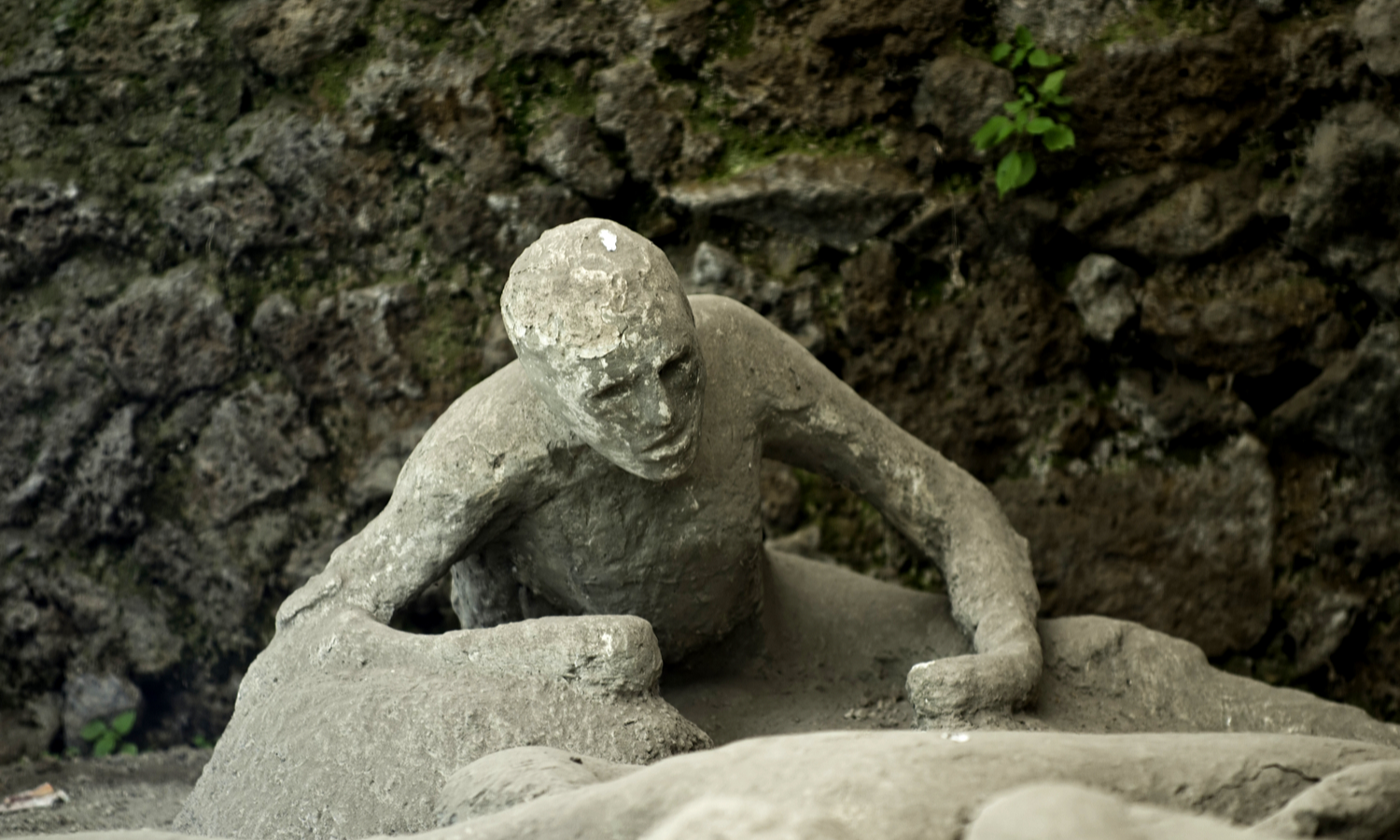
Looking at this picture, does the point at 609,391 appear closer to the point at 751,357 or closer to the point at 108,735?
the point at 751,357

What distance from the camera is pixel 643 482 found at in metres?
1.88

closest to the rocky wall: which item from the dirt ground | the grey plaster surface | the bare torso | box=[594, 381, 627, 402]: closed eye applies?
the dirt ground

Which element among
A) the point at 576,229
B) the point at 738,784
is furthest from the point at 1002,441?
the point at 738,784

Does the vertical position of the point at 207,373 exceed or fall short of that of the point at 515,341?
it falls short

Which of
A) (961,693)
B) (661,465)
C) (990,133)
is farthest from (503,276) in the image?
(961,693)

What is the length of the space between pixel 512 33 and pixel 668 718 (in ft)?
5.62

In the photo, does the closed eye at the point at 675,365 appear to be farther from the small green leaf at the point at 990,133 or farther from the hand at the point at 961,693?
the small green leaf at the point at 990,133

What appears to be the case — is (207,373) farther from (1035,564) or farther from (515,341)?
(1035,564)

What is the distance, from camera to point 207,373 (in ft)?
9.64

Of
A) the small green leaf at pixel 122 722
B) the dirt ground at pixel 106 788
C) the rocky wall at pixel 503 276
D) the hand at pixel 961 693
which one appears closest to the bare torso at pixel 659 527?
the hand at pixel 961 693

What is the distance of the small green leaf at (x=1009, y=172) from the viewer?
2789 millimetres

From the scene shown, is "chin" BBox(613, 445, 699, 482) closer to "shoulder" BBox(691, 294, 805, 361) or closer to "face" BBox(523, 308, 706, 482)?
"face" BBox(523, 308, 706, 482)

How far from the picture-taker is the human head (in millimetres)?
1615

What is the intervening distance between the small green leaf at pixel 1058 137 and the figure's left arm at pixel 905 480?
930 mm
